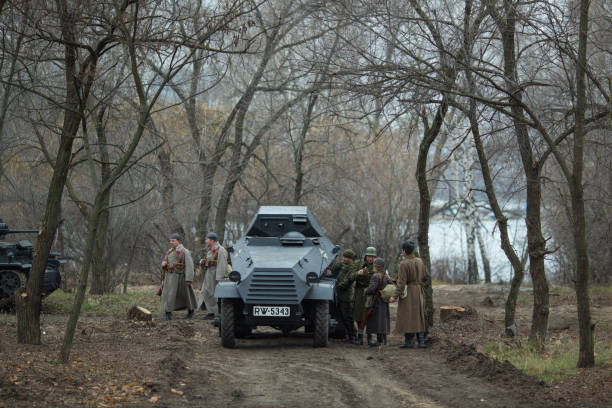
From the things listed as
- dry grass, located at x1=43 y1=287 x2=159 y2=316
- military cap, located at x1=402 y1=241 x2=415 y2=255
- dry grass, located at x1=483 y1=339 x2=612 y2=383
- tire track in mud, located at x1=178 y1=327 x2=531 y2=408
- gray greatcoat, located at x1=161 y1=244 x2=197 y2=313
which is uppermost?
military cap, located at x1=402 y1=241 x2=415 y2=255

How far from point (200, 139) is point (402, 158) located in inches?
397

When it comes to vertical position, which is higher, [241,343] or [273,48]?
[273,48]

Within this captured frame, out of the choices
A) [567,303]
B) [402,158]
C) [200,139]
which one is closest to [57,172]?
[567,303]

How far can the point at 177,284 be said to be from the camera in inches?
684

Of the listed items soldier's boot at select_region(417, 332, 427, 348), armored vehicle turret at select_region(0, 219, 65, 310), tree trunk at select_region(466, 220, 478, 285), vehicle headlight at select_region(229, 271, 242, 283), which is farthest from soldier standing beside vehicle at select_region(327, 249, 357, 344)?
tree trunk at select_region(466, 220, 478, 285)

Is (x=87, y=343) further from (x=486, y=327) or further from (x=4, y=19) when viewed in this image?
(x=486, y=327)

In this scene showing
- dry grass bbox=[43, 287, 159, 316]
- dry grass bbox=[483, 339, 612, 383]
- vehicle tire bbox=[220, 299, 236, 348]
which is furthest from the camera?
dry grass bbox=[43, 287, 159, 316]

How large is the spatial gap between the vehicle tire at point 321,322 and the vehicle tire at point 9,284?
7464mm

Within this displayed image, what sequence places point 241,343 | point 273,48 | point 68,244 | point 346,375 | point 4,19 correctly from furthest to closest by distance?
point 68,244 < point 273,48 < point 241,343 < point 4,19 < point 346,375

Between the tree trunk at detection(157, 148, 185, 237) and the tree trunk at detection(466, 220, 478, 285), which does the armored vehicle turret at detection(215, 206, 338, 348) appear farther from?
the tree trunk at detection(466, 220, 478, 285)

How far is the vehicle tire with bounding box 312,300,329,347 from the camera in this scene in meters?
13.0

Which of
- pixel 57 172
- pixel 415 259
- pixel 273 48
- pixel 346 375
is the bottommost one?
pixel 346 375

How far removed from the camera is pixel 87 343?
41.4ft

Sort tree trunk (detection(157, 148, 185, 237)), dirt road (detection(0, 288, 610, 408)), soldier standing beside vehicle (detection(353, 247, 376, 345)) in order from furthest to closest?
tree trunk (detection(157, 148, 185, 237)) < soldier standing beside vehicle (detection(353, 247, 376, 345)) < dirt road (detection(0, 288, 610, 408))
